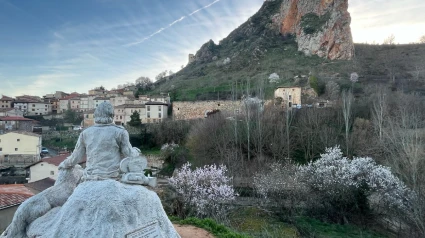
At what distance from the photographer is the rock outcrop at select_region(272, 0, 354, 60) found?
5453cm

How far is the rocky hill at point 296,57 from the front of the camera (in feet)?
145

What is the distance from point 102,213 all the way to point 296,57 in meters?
56.9

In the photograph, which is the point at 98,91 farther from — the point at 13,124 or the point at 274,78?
the point at 274,78

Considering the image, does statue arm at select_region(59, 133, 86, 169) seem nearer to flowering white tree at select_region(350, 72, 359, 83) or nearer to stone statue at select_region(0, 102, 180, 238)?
stone statue at select_region(0, 102, 180, 238)

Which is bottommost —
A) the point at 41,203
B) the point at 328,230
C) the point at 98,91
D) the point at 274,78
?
the point at 328,230

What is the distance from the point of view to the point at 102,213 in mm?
3869

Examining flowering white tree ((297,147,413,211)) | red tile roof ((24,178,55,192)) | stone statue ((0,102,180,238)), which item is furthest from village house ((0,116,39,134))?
stone statue ((0,102,180,238))

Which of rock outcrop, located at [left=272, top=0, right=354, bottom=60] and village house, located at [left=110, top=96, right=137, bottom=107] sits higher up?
rock outcrop, located at [left=272, top=0, right=354, bottom=60]

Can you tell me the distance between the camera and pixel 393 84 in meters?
39.9

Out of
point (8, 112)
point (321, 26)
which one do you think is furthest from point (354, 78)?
point (8, 112)

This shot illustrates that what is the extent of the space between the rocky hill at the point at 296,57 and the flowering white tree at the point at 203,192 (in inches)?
900

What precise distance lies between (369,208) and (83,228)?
55.1 ft

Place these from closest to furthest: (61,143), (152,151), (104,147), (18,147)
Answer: (104,147), (152,151), (18,147), (61,143)

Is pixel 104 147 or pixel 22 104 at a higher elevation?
pixel 22 104
